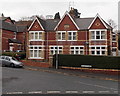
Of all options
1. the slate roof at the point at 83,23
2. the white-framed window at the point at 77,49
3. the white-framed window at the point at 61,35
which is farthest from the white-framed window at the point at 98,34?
the white-framed window at the point at 61,35

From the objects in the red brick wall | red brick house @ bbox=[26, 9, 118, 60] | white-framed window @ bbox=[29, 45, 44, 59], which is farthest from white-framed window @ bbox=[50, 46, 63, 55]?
the red brick wall

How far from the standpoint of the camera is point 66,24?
35312 mm

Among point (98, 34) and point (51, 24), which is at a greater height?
point (51, 24)

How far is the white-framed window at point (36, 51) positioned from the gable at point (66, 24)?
492 cm

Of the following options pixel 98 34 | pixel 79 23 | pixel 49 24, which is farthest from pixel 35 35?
pixel 98 34

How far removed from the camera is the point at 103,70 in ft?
78.7

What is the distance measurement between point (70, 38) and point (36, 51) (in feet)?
22.1

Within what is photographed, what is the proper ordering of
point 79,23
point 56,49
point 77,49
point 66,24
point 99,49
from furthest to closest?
1. point 79,23
2. point 56,49
3. point 66,24
4. point 77,49
5. point 99,49

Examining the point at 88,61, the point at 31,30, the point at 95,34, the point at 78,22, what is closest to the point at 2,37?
the point at 31,30

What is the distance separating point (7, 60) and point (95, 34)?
15.3 metres

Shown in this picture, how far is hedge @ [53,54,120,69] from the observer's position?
2364 cm

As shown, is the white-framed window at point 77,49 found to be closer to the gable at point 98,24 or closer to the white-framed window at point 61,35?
the white-framed window at point 61,35

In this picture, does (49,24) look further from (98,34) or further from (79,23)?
(98,34)

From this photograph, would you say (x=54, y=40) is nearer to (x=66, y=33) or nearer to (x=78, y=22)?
(x=66, y=33)
